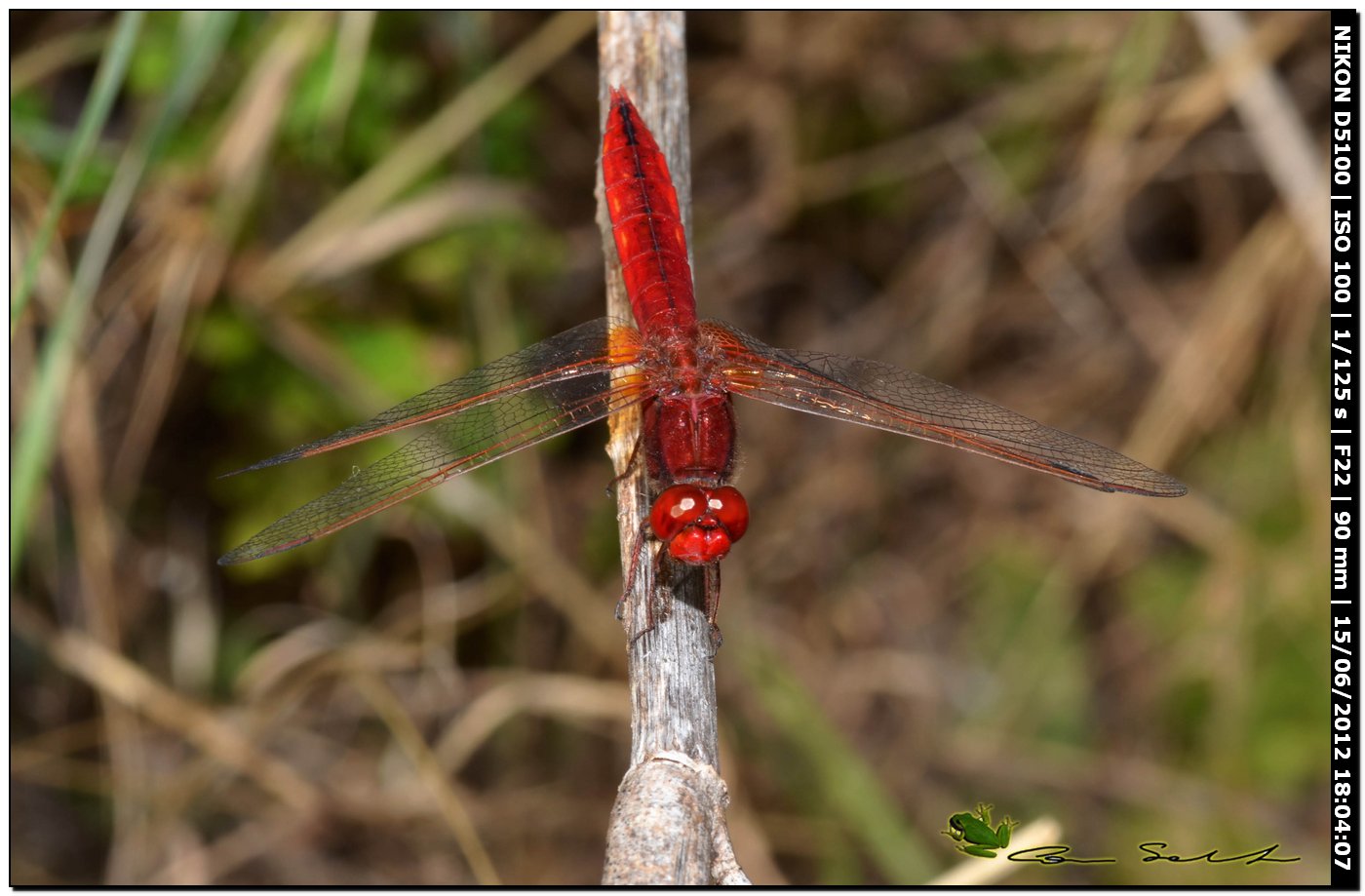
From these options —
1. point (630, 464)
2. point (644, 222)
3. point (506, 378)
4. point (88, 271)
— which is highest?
point (644, 222)

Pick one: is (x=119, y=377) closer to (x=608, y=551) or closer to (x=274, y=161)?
(x=274, y=161)

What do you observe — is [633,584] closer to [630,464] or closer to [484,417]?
[630,464]

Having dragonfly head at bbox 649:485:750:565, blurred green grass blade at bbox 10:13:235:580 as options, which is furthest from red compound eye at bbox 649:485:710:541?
A: blurred green grass blade at bbox 10:13:235:580

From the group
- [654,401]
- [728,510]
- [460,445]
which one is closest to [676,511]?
[728,510]

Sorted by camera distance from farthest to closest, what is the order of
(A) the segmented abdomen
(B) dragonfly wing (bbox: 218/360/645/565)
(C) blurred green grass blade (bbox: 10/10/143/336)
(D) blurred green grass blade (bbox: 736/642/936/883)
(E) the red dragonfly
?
(D) blurred green grass blade (bbox: 736/642/936/883) → (A) the segmented abdomen → (E) the red dragonfly → (B) dragonfly wing (bbox: 218/360/645/565) → (C) blurred green grass blade (bbox: 10/10/143/336)

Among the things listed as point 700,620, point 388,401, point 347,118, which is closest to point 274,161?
point 347,118

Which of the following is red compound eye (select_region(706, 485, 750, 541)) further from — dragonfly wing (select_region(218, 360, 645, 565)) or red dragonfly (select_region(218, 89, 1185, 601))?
dragonfly wing (select_region(218, 360, 645, 565))

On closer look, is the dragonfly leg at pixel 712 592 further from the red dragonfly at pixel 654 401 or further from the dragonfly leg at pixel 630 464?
the dragonfly leg at pixel 630 464
